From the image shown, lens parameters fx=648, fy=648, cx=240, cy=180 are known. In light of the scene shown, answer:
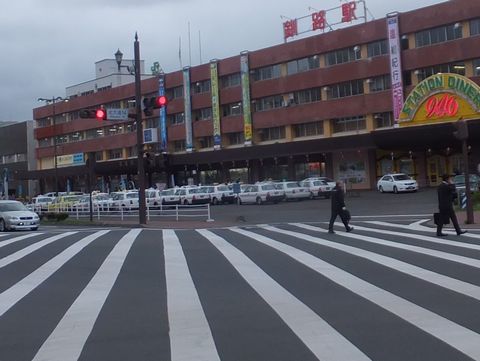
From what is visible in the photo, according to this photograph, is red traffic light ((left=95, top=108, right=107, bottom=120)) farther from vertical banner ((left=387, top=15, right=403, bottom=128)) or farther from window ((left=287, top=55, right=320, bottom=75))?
window ((left=287, top=55, right=320, bottom=75))

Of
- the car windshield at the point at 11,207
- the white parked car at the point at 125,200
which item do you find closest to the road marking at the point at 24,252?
the car windshield at the point at 11,207

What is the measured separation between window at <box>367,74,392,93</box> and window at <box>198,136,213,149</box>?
20540 millimetres

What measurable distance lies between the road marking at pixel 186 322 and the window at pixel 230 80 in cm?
5348

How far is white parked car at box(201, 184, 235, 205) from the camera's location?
5067 cm

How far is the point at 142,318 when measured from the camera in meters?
8.59

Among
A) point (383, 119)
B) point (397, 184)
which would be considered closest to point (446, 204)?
point (397, 184)

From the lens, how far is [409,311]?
8.45 meters

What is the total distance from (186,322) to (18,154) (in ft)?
329

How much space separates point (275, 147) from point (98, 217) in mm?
24114

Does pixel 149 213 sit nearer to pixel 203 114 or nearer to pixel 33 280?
pixel 33 280

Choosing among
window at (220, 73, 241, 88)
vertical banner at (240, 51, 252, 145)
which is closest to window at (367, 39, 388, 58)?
vertical banner at (240, 51, 252, 145)

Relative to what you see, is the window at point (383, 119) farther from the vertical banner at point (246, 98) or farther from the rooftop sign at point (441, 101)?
the vertical banner at point (246, 98)

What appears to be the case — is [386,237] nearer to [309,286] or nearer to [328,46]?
[309,286]

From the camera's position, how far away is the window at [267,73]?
203ft
